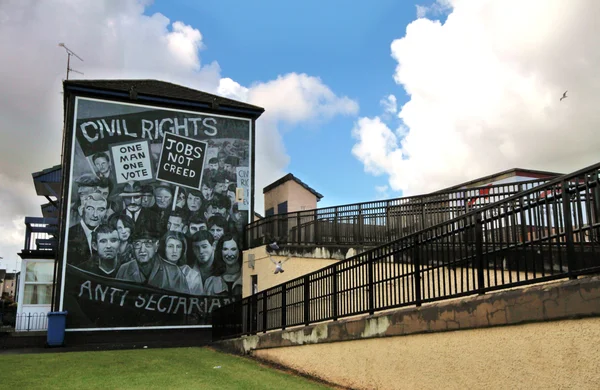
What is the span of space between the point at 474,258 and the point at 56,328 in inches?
702

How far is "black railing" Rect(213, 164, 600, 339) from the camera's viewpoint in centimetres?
534

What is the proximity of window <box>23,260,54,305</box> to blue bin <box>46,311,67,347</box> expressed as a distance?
90.1 inches

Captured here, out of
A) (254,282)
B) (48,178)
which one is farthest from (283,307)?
(48,178)

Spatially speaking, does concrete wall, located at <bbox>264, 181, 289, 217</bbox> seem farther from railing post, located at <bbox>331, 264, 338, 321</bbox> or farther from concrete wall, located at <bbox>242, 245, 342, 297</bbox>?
railing post, located at <bbox>331, 264, 338, 321</bbox>

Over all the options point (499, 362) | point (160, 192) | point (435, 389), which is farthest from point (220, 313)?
point (499, 362)

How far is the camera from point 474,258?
6.55m

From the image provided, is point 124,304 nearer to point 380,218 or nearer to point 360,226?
point 360,226

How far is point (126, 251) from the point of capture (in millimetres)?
21656

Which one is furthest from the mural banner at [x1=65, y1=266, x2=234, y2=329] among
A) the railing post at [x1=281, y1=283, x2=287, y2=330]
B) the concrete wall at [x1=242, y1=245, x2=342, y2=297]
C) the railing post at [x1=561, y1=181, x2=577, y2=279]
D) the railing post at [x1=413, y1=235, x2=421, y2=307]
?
the railing post at [x1=561, y1=181, x2=577, y2=279]

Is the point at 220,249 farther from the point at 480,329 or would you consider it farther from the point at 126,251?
the point at 480,329

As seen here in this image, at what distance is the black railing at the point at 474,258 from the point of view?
210 inches

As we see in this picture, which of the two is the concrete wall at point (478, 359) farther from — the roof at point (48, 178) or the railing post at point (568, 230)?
the roof at point (48, 178)

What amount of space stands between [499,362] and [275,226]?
15.1 m

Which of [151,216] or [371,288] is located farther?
[151,216]
